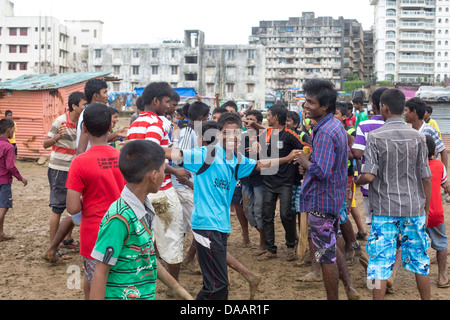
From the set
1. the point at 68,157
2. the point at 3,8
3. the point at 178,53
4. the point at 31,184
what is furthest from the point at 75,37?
the point at 68,157

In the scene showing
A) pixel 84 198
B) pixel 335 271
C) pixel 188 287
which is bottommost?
pixel 188 287

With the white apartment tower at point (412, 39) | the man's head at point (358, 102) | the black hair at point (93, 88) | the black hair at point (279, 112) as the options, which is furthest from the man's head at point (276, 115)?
the white apartment tower at point (412, 39)

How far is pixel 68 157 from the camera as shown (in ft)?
20.3

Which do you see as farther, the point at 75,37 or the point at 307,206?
the point at 75,37

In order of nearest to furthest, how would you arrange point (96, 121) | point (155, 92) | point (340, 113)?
1. point (96, 121)
2. point (155, 92)
3. point (340, 113)

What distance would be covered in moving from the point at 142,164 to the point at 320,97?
216 centimetres

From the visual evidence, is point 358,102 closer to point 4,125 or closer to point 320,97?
→ point 320,97

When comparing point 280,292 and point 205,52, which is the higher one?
point 205,52

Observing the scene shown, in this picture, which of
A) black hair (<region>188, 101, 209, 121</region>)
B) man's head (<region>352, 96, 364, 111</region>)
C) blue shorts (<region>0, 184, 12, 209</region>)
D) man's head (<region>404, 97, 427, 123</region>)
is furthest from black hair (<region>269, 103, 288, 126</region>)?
man's head (<region>352, 96, 364, 111</region>)

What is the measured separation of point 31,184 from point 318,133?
9780 mm

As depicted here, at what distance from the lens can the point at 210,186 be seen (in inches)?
152

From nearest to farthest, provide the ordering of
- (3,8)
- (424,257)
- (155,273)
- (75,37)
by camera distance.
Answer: (155,273), (424,257), (3,8), (75,37)

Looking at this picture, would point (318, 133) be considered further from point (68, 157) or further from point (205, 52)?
point (205, 52)

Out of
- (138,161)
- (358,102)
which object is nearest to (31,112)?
(358,102)
